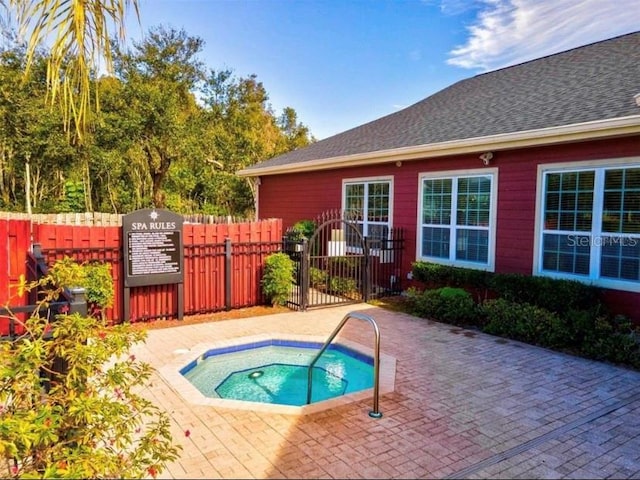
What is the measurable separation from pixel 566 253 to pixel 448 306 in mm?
2079

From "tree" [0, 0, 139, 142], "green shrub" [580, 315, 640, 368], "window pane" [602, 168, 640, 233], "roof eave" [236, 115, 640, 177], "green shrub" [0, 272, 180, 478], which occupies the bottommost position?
"green shrub" [580, 315, 640, 368]

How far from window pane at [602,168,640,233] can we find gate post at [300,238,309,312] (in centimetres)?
485

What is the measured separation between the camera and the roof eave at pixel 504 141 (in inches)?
238

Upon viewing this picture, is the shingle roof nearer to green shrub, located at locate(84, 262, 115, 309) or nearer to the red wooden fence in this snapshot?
the red wooden fence

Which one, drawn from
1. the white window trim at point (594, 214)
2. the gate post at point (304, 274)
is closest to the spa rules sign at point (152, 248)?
the gate post at point (304, 274)

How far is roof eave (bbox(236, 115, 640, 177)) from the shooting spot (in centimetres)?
605

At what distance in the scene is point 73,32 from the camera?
6.49 ft

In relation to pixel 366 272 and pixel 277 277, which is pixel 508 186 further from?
pixel 277 277

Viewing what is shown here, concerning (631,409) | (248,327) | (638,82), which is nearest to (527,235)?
(638,82)

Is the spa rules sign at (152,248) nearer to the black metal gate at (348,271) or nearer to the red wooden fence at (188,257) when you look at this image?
the red wooden fence at (188,257)

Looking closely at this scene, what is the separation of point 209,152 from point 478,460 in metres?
20.3

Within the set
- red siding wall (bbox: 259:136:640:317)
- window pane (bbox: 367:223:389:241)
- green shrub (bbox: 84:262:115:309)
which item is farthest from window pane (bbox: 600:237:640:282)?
green shrub (bbox: 84:262:115:309)

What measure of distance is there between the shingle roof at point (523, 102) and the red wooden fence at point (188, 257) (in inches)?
160

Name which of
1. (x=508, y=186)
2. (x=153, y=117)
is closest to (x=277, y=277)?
(x=508, y=186)
